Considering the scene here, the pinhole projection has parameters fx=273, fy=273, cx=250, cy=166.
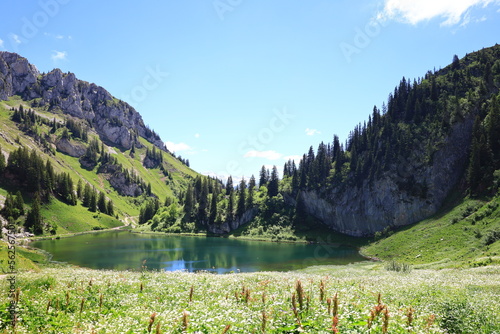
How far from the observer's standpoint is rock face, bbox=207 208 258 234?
17512 cm

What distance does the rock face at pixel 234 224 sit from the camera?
17512cm

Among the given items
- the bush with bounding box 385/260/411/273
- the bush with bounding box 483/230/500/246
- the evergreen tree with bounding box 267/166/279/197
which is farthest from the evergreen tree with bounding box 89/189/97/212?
the bush with bounding box 483/230/500/246

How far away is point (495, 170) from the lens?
275 feet

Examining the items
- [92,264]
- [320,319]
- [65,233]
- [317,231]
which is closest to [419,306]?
[320,319]

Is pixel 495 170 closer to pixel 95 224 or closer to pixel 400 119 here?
pixel 400 119

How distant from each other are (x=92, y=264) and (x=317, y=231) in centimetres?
10981

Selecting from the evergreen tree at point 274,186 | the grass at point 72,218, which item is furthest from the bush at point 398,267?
the grass at point 72,218

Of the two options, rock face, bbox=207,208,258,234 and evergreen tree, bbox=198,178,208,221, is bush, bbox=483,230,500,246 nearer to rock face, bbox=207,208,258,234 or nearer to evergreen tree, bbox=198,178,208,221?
rock face, bbox=207,208,258,234

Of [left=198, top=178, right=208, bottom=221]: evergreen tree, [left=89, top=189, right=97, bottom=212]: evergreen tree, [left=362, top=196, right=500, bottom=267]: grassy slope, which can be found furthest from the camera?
[left=89, top=189, right=97, bottom=212]: evergreen tree

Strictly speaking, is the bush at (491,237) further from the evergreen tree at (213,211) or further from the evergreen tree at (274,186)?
the evergreen tree at (213,211)

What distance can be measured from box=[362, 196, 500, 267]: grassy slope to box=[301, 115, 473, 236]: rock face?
16116 mm

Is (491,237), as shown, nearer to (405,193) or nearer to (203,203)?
(405,193)

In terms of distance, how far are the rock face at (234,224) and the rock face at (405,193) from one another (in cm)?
5189

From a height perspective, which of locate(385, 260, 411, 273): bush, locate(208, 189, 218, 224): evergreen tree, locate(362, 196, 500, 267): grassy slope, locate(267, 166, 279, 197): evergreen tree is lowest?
locate(385, 260, 411, 273): bush
